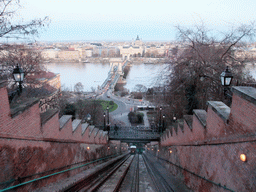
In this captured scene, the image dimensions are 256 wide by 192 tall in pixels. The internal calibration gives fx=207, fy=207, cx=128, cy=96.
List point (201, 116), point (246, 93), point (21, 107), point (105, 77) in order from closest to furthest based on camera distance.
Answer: point (246, 93)
point (21, 107)
point (201, 116)
point (105, 77)

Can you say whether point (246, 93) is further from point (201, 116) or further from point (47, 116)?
point (47, 116)

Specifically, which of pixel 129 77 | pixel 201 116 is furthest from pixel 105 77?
pixel 201 116

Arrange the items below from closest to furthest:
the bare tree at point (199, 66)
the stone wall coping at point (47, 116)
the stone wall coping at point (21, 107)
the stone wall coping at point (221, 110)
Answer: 1. the stone wall coping at point (21, 107)
2. the stone wall coping at point (221, 110)
3. the stone wall coping at point (47, 116)
4. the bare tree at point (199, 66)

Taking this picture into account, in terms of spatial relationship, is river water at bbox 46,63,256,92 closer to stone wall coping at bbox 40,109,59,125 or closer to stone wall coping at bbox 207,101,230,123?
stone wall coping at bbox 207,101,230,123

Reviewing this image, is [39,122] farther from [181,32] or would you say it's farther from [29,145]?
[181,32]

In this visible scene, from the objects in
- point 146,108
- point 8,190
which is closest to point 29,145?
point 8,190

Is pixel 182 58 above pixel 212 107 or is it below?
above

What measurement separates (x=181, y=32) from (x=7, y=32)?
595cm

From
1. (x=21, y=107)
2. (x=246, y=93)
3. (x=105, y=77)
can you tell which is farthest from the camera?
(x=105, y=77)

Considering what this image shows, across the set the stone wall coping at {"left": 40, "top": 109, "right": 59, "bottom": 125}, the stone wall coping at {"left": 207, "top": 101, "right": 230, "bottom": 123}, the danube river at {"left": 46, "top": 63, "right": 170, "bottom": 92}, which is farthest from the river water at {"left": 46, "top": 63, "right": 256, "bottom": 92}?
the stone wall coping at {"left": 40, "top": 109, "right": 59, "bottom": 125}

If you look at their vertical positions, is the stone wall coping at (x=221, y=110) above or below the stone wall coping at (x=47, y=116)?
above

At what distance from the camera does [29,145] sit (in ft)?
13.0

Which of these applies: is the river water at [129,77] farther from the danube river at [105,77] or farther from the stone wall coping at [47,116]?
the stone wall coping at [47,116]

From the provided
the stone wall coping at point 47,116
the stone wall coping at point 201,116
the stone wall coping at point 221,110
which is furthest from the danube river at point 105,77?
the stone wall coping at point 47,116
